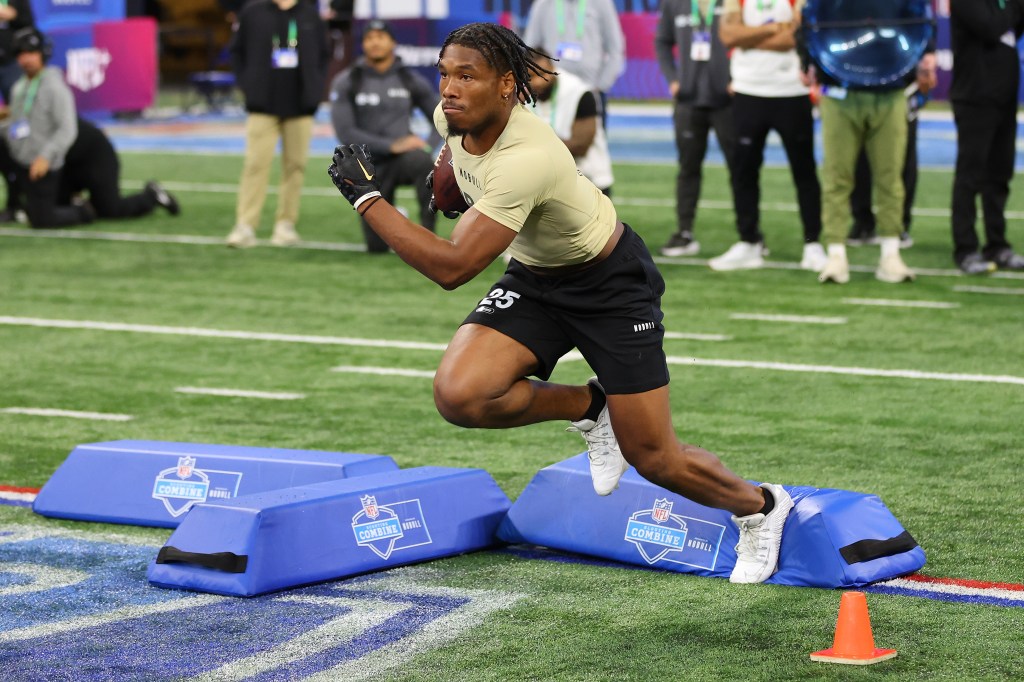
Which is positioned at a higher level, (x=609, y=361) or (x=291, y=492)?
(x=609, y=361)

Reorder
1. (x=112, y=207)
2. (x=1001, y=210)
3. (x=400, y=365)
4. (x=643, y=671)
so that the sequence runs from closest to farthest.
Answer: (x=643, y=671), (x=400, y=365), (x=1001, y=210), (x=112, y=207)

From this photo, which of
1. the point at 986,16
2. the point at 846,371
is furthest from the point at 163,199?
the point at 846,371

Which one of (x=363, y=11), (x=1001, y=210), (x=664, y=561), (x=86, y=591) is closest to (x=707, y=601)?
(x=664, y=561)

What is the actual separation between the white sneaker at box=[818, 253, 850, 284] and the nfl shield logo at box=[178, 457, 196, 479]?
6347 mm

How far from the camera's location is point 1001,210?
11.9 metres

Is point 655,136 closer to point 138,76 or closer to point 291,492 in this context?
point 138,76

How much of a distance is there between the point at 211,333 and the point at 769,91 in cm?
416

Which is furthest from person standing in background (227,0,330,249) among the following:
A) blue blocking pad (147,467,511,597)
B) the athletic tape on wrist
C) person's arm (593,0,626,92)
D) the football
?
the athletic tape on wrist

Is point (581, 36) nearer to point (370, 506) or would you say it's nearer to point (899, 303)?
point (899, 303)

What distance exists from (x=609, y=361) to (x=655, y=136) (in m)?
19.2

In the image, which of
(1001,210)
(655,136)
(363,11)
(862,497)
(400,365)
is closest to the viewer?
(862,497)

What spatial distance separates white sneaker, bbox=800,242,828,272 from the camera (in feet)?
39.8

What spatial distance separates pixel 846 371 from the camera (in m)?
8.84

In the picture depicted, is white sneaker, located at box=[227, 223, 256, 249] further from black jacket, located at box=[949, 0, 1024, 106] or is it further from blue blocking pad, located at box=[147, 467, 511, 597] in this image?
blue blocking pad, located at box=[147, 467, 511, 597]
